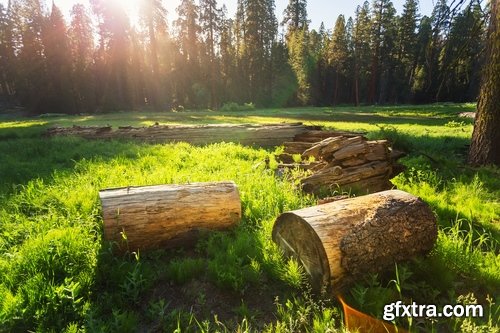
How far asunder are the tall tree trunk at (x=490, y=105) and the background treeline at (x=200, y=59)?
30.0 m

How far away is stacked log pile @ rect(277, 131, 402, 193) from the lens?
18.3 ft

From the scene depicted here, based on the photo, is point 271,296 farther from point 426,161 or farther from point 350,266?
point 426,161

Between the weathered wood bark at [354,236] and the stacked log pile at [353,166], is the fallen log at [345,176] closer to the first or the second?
the stacked log pile at [353,166]

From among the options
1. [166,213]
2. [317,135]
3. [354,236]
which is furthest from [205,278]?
[317,135]

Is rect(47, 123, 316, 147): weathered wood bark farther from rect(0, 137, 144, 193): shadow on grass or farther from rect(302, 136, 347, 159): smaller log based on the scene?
rect(302, 136, 347, 159): smaller log

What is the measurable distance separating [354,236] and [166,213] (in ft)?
7.50

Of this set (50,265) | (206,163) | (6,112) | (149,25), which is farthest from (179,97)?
(50,265)

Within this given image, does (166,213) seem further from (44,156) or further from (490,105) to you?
(44,156)

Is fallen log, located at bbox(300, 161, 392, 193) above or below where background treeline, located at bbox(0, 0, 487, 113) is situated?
below

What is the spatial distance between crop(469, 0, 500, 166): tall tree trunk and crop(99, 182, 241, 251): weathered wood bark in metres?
5.97

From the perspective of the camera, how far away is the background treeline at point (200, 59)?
41156mm

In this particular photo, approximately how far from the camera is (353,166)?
5910 millimetres

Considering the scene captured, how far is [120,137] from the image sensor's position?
1231cm

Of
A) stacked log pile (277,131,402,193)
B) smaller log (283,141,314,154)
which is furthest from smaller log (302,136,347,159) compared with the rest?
smaller log (283,141,314,154)
